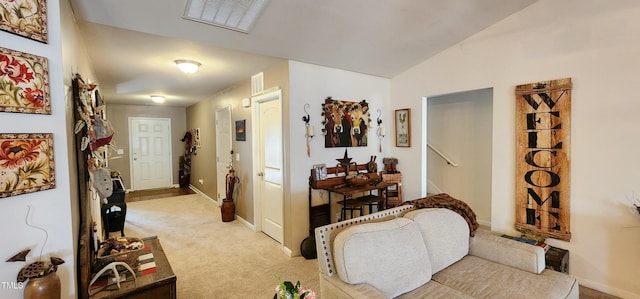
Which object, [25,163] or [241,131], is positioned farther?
[241,131]

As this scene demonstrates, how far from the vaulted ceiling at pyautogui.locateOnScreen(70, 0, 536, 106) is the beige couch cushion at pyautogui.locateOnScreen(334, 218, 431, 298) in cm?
186

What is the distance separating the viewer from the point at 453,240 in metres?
2.11

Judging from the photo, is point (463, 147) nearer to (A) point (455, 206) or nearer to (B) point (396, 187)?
(B) point (396, 187)

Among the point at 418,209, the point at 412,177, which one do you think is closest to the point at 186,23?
the point at 418,209

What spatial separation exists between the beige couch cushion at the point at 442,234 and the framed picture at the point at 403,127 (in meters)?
1.82

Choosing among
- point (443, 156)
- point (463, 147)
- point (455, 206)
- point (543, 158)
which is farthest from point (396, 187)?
point (543, 158)

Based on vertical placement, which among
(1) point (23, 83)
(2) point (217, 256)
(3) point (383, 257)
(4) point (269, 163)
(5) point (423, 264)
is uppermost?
(1) point (23, 83)

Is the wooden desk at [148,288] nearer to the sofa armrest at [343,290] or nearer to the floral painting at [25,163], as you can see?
the floral painting at [25,163]

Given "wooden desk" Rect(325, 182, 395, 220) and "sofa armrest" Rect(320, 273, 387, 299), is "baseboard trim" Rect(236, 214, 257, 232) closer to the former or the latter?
"wooden desk" Rect(325, 182, 395, 220)

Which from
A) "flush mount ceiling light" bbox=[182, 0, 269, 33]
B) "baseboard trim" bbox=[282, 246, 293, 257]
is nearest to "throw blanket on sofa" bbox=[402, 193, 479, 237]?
"baseboard trim" bbox=[282, 246, 293, 257]

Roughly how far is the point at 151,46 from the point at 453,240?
3307 mm

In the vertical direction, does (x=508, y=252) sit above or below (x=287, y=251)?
above

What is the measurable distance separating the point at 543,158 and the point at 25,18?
3.85 m

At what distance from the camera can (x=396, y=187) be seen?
392 cm
